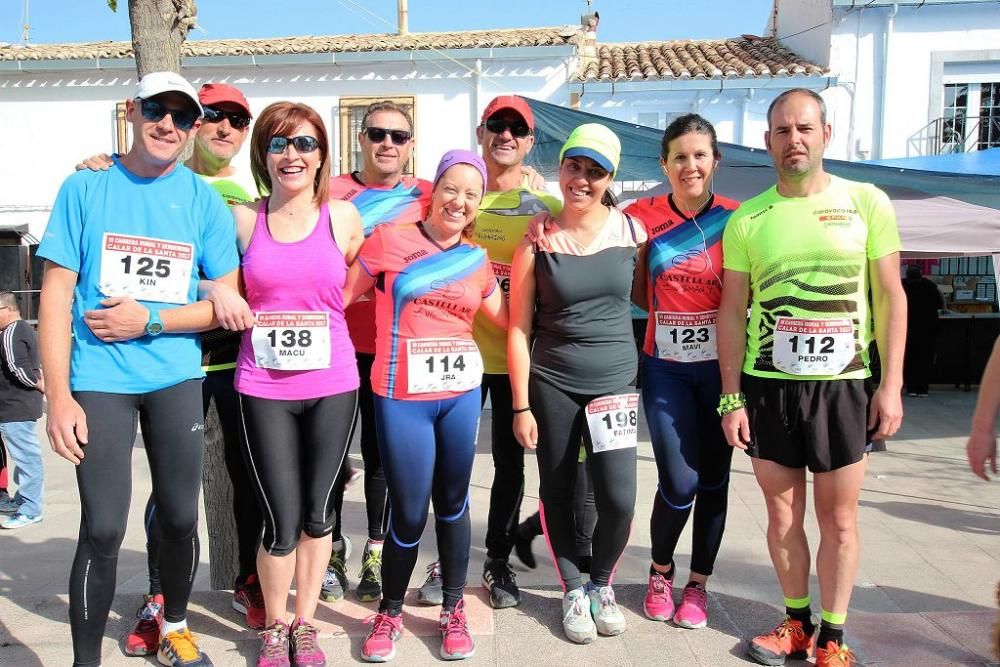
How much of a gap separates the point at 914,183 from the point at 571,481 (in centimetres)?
529

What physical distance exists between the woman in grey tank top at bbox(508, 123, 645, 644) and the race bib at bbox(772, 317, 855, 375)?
58 centimetres

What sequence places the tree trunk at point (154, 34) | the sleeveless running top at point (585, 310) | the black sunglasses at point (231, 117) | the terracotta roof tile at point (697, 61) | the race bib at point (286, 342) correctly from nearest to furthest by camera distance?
1. the race bib at point (286, 342)
2. the sleeveless running top at point (585, 310)
3. the black sunglasses at point (231, 117)
4. the tree trunk at point (154, 34)
5. the terracotta roof tile at point (697, 61)

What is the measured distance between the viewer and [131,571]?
168 inches

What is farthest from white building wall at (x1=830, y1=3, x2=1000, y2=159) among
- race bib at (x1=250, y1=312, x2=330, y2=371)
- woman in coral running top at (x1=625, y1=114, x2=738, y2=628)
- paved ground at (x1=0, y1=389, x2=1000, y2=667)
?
race bib at (x1=250, y1=312, x2=330, y2=371)

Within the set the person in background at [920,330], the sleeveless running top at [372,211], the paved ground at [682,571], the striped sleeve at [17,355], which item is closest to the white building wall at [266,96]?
the person in background at [920,330]

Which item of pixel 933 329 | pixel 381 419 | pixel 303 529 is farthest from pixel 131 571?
pixel 933 329

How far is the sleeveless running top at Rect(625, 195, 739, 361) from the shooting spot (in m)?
3.03

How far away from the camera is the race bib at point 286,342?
2.63 meters

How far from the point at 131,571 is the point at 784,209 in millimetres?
3775

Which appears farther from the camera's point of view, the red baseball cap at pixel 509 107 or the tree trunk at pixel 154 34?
the tree trunk at pixel 154 34

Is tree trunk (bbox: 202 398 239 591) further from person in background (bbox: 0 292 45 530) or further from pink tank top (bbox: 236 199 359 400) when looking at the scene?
person in background (bbox: 0 292 45 530)

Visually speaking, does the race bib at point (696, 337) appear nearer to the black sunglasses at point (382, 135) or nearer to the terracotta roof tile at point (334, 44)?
the black sunglasses at point (382, 135)

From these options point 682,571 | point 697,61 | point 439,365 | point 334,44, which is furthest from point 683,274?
point 334,44

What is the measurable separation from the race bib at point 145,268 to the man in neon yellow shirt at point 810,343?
6.19ft
